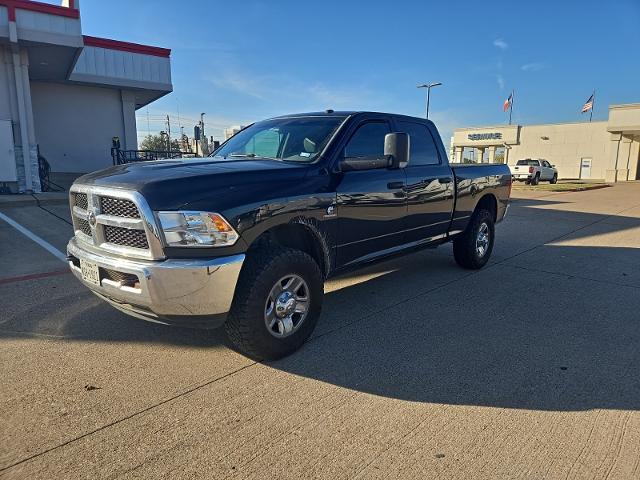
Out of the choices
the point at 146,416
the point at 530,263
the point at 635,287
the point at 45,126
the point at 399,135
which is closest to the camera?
the point at 146,416

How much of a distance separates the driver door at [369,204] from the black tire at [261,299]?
2.19 ft

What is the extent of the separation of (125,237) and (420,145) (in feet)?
11.6

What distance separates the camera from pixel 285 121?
4.70 metres

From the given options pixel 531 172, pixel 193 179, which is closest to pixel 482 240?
pixel 193 179

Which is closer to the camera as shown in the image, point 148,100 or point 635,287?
point 635,287

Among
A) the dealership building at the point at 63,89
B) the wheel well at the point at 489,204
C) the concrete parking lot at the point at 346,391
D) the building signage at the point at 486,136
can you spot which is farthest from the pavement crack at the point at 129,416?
the building signage at the point at 486,136

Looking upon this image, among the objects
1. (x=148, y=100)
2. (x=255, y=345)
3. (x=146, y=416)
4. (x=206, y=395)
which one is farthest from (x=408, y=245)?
(x=148, y=100)

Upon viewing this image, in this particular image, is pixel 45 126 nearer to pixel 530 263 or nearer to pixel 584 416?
pixel 530 263

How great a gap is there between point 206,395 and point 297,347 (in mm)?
842

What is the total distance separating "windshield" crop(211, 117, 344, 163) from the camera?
4094mm

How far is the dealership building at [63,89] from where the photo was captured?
12289 millimetres

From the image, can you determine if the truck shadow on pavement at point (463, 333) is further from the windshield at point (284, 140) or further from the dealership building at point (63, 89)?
the dealership building at point (63, 89)

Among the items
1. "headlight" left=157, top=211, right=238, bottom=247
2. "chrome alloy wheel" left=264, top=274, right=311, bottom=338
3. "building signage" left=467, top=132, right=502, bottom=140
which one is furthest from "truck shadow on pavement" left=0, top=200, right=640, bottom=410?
"building signage" left=467, top=132, right=502, bottom=140

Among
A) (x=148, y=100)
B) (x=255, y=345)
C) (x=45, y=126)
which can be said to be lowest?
(x=255, y=345)
